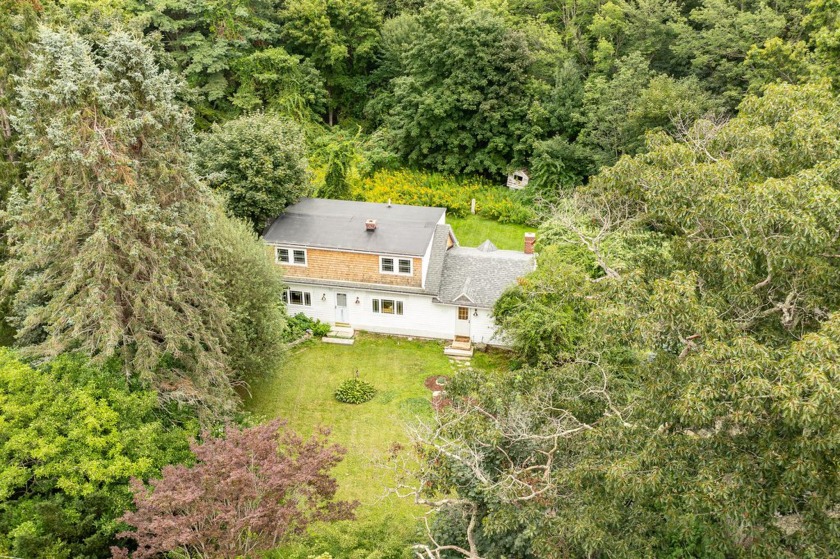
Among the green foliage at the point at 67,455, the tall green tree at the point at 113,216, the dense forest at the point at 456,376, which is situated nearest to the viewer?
the dense forest at the point at 456,376

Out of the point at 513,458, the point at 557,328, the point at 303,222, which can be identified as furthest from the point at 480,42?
the point at 513,458

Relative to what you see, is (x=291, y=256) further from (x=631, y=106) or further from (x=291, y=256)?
(x=631, y=106)

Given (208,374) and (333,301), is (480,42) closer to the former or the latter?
(333,301)

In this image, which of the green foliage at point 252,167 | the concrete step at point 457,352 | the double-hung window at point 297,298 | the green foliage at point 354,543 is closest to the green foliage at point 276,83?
the green foliage at point 252,167

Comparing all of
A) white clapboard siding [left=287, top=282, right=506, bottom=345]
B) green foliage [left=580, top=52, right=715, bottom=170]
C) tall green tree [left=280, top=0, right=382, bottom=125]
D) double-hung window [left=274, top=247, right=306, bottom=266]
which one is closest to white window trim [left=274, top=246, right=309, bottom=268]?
double-hung window [left=274, top=247, right=306, bottom=266]

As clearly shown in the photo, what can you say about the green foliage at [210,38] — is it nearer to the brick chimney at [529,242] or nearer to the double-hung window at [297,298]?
the double-hung window at [297,298]
